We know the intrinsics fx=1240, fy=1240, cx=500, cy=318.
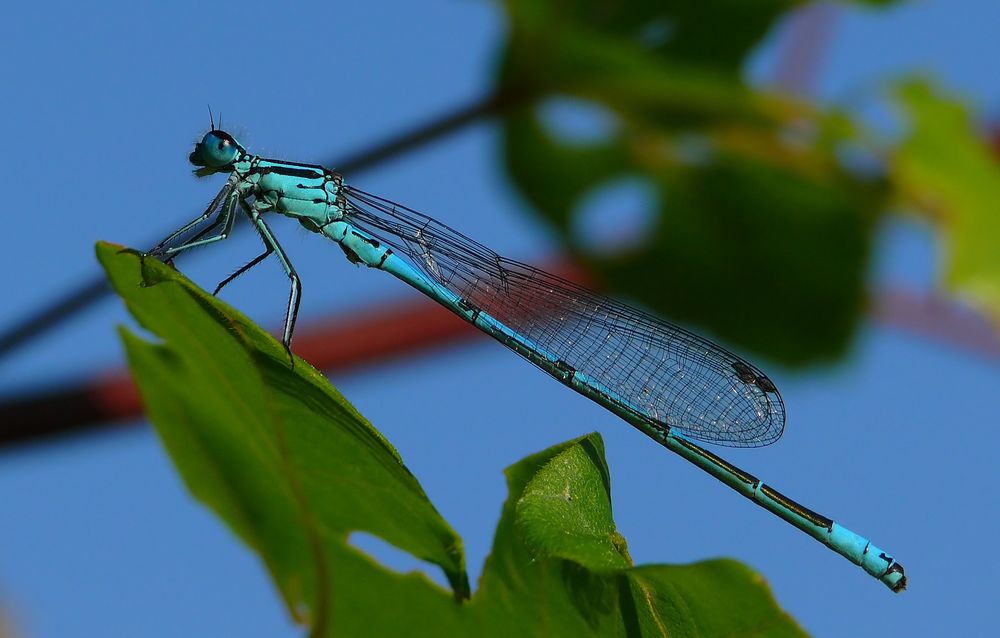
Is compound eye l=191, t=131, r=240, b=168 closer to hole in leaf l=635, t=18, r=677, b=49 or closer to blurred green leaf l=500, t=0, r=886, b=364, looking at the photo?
blurred green leaf l=500, t=0, r=886, b=364

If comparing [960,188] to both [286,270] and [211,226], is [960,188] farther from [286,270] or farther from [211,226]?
[211,226]

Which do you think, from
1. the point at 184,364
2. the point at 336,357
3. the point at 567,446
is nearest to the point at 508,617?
the point at 567,446

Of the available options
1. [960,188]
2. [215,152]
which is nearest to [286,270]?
[215,152]

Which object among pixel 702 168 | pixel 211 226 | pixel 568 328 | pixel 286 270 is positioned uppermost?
pixel 702 168

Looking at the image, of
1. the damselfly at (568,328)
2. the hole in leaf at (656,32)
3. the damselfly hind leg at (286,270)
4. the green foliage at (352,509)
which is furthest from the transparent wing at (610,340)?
the green foliage at (352,509)

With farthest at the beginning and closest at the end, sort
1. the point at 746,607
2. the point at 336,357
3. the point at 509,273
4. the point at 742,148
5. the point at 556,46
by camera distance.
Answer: the point at 509,273 → the point at 742,148 → the point at 556,46 → the point at 336,357 → the point at 746,607

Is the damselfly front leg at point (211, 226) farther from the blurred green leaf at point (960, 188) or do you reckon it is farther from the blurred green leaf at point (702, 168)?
A: the blurred green leaf at point (960, 188)

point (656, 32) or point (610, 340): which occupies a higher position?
point (656, 32)

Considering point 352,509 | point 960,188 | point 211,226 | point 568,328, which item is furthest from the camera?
point 568,328

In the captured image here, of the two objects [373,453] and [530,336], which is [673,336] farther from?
[373,453]
